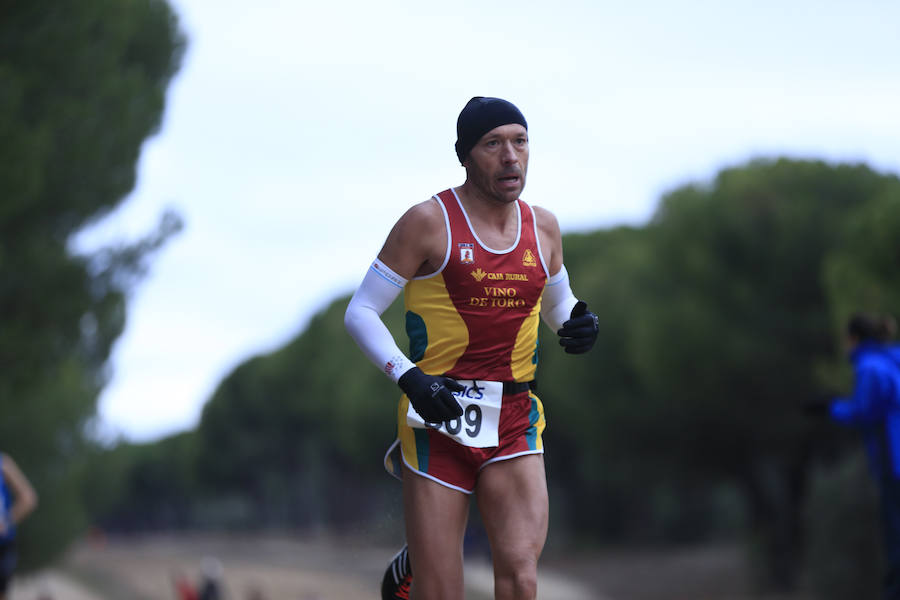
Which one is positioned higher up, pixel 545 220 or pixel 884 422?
pixel 545 220

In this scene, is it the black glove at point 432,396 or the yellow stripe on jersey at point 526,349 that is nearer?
the black glove at point 432,396

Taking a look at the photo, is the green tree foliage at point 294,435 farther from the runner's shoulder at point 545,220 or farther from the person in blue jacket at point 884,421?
the runner's shoulder at point 545,220

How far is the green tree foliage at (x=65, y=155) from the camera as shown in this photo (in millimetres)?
16859

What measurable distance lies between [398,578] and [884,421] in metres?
4.42

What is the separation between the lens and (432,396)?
4.60m

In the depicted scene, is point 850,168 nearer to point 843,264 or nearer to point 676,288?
point 676,288

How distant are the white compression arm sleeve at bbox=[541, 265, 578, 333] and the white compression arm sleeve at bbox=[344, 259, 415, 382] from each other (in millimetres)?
761

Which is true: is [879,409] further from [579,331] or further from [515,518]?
[515,518]

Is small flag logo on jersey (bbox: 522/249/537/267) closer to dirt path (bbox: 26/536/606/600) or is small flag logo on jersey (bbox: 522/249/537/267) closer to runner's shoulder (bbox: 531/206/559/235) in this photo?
runner's shoulder (bbox: 531/206/559/235)

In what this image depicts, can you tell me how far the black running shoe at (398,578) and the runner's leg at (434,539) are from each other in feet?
0.86

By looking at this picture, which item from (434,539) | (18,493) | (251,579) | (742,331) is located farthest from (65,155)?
(251,579)

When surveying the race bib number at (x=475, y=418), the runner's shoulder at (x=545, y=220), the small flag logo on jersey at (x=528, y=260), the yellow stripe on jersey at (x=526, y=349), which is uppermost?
the runner's shoulder at (x=545, y=220)

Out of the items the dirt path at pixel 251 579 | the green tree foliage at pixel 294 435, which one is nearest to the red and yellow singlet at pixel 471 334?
the dirt path at pixel 251 579

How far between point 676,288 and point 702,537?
22.6 m
